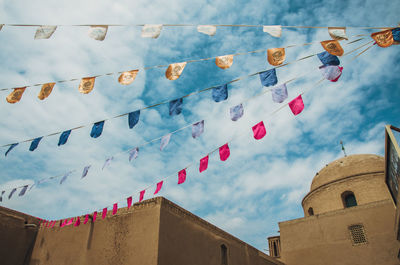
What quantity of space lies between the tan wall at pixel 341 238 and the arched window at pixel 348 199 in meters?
2.22

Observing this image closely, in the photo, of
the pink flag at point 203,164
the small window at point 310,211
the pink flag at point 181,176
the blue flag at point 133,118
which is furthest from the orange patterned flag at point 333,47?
the small window at point 310,211

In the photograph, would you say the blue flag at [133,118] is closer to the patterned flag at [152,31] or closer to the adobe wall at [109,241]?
the patterned flag at [152,31]

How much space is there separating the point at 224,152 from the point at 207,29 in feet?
11.0

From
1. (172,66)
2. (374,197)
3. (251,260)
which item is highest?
(374,197)

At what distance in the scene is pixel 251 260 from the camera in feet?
43.1

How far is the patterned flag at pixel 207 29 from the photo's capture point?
5.67 m

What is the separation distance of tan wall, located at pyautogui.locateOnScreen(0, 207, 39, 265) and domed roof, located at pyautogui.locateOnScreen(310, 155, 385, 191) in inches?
720

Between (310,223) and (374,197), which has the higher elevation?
(374,197)

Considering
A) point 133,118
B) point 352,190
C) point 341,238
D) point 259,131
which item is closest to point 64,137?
point 133,118

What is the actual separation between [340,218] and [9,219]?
56.5 ft

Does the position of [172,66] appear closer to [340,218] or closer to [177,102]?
[177,102]

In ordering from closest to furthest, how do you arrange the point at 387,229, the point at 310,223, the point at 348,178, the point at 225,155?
the point at 225,155 < the point at 387,229 < the point at 310,223 < the point at 348,178

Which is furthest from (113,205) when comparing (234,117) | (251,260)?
(251,260)

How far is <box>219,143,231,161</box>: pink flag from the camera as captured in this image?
7578 millimetres
